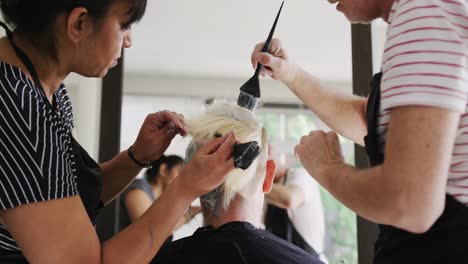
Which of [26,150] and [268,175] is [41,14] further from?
[268,175]

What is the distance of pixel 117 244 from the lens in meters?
0.93

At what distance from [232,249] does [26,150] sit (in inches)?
22.5

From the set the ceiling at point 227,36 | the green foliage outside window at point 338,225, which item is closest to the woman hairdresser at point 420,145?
the green foliage outside window at point 338,225

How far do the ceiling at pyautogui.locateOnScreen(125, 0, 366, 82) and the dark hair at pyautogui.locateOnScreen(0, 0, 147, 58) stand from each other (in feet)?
4.63

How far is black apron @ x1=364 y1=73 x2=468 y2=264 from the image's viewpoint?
2.33ft

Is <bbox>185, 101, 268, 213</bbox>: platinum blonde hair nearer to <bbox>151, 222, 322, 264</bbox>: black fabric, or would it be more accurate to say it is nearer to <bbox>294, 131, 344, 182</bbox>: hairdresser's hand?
<bbox>151, 222, 322, 264</bbox>: black fabric

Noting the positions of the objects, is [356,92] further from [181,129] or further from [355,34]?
[181,129]

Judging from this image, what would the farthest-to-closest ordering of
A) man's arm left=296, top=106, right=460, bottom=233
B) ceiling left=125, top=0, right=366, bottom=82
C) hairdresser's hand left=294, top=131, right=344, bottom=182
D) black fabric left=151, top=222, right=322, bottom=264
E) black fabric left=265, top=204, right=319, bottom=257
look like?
ceiling left=125, top=0, right=366, bottom=82 < black fabric left=265, top=204, right=319, bottom=257 < black fabric left=151, top=222, right=322, bottom=264 < hairdresser's hand left=294, top=131, right=344, bottom=182 < man's arm left=296, top=106, right=460, bottom=233

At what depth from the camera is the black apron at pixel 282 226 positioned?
2.22 m

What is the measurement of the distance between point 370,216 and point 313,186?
1733 millimetres

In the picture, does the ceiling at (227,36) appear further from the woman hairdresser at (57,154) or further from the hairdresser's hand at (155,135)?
the woman hairdresser at (57,154)

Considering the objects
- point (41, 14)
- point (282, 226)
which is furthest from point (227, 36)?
point (41, 14)

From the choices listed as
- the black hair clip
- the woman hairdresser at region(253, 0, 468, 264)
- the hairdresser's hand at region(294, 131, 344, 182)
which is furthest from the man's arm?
the black hair clip

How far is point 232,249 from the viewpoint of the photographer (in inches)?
47.1
